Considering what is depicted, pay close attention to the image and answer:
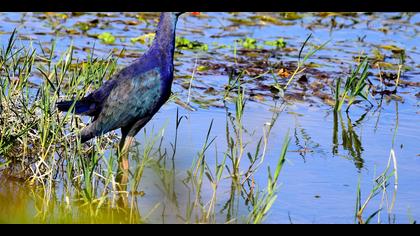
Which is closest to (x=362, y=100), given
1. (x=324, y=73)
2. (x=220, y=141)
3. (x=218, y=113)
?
(x=324, y=73)

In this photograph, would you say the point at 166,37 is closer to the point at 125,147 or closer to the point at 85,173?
the point at 125,147

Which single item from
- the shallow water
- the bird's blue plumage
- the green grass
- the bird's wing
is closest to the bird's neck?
the bird's blue plumage

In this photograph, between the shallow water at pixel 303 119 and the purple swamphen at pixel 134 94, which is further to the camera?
the purple swamphen at pixel 134 94

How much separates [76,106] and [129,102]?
0.34m

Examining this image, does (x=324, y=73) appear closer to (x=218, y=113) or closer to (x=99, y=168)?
(x=218, y=113)

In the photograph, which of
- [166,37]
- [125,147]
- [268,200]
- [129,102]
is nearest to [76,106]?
[129,102]

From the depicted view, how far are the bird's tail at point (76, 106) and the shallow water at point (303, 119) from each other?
1.89 feet

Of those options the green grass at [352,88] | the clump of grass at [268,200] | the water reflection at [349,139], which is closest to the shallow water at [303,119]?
the water reflection at [349,139]

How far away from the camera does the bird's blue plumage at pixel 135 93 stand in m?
5.93

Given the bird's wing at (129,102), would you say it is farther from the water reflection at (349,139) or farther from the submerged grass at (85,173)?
the water reflection at (349,139)

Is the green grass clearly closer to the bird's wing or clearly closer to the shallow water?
the shallow water

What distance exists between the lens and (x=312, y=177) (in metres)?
6.20

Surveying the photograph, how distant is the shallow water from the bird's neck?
73 cm

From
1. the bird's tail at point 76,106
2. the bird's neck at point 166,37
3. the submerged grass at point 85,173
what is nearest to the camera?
the submerged grass at point 85,173
